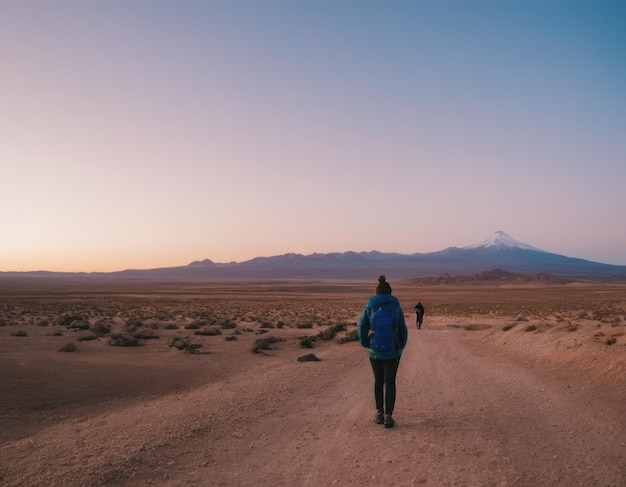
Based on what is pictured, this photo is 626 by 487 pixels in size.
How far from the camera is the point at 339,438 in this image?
24.1 ft

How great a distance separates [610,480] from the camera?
571cm

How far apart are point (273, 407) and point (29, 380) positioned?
21.7 ft

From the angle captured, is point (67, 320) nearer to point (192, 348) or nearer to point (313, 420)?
point (192, 348)

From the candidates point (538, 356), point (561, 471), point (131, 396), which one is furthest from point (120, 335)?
point (561, 471)

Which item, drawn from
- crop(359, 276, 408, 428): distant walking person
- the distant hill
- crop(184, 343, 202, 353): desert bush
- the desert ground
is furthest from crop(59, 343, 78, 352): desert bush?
the distant hill

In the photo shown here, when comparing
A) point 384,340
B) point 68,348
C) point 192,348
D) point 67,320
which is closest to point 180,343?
point 192,348

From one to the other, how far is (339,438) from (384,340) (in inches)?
59.1

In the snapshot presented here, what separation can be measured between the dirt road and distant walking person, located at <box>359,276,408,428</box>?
45 cm

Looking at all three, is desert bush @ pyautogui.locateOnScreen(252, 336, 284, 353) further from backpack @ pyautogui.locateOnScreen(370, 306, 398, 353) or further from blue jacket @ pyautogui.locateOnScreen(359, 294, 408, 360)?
backpack @ pyautogui.locateOnScreen(370, 306, 398, 353)

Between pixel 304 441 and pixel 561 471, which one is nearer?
pixel 561 471

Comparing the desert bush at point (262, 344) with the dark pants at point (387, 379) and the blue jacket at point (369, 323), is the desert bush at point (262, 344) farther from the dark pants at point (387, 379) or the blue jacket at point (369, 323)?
the blue jacket at point (369, 323)

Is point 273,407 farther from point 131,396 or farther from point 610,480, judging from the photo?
point 610,480

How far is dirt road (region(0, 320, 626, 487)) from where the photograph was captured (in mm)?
5926

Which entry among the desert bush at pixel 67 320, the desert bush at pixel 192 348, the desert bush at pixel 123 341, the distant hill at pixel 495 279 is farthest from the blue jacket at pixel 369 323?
the distant hill at pixel 495 279
